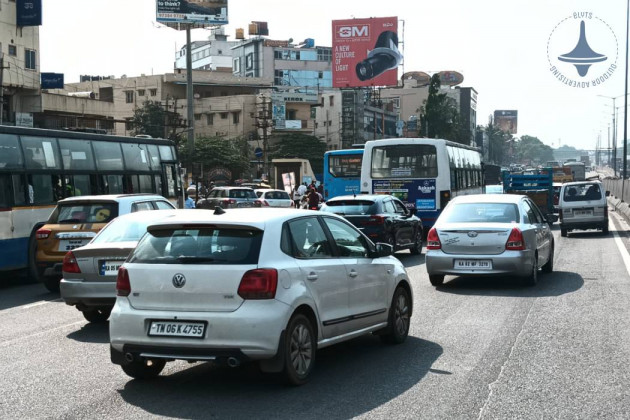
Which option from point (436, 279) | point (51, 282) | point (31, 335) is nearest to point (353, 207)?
point (436, 279)

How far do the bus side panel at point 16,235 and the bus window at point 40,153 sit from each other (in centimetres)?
98

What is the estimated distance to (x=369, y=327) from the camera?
8703 mm

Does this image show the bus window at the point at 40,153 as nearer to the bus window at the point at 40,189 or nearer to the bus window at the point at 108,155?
the bus window at the point at 40,189

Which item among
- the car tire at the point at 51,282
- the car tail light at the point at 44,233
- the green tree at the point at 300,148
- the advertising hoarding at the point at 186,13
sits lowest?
the car tire at the point at 51,282

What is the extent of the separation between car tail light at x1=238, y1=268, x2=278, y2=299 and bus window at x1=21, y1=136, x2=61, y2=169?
480 inches

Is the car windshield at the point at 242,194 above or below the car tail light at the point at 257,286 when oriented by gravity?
below

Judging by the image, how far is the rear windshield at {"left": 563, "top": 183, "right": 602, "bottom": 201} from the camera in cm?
2967

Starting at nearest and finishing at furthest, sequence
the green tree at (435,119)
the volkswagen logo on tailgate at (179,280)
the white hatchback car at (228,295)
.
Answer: the white hatchback car at (228,295) → the volkswagen logo on tailgate at (179,280) → the green tree at (435,119)

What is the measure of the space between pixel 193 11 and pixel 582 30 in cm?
3356

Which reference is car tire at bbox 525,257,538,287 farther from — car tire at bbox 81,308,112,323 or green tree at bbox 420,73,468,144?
green tree at bbox 420,73,468,144

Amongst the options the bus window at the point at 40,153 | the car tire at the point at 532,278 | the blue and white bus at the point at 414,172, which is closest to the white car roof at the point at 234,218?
the car tire at the point at 532,278

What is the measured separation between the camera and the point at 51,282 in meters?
15.6

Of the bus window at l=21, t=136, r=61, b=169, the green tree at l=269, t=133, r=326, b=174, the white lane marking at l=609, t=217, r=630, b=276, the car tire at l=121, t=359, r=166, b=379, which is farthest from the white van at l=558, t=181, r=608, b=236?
the green tree at l=269, t=133, r=326, b=174

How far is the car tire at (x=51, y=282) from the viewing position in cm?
1531
